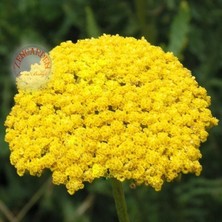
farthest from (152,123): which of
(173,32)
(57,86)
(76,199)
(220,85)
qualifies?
(76,199)

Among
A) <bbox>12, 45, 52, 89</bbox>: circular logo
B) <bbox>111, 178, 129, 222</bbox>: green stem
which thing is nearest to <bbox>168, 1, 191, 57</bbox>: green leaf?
<bbox>12, 45, 52, 89</bbox>: circular logo

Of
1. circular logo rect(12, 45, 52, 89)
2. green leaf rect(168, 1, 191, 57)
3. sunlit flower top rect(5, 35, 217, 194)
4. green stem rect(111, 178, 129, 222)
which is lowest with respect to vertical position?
green stem rect(111, 178, 129, 222)

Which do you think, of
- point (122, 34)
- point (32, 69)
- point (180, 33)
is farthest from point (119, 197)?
point (122, 34)

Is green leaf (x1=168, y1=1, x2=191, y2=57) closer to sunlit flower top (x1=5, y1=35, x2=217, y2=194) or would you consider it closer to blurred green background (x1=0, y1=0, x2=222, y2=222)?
blurred green background (x1=0, y1=0, x2=222, y2=222)

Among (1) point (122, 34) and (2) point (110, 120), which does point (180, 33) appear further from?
(2) point (110, 120)

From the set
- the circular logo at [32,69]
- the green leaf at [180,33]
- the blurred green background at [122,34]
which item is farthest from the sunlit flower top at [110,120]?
the blurred green background at [122,34]

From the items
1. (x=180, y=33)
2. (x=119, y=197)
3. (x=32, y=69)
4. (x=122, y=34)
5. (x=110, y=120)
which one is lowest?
(x=119, y=197)
